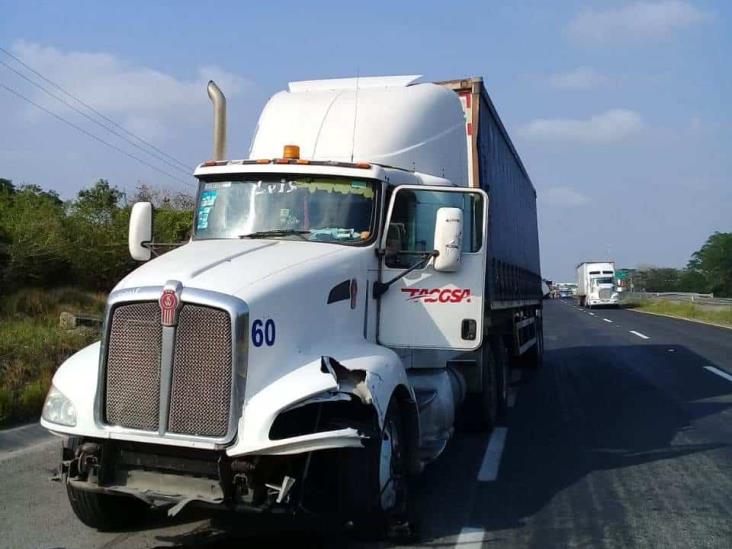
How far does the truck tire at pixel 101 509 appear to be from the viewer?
18.4 feet

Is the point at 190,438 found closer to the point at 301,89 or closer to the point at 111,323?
the point at 111,323

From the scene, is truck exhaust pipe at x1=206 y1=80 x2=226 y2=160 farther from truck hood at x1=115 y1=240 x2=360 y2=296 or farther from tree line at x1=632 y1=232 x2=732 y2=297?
tree line at x1=632 y1=232 x2=732 y2=297

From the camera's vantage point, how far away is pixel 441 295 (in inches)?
275

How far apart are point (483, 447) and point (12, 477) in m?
4.65

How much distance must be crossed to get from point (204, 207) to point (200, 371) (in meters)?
2.23

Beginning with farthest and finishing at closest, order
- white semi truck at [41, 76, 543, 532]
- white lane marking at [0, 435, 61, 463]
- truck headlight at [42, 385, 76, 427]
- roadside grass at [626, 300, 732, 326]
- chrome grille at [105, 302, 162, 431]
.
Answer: roadside grass at [626, 300, 732, 326] < white lane marking at [0, 435, 61, 463] < truck headlight at [42, 385, 76, 427] < chrome grille at [105, 302, 162, 431] < white semi truck at [41, 76, 543, 532]

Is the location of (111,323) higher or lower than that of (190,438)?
Result: higher

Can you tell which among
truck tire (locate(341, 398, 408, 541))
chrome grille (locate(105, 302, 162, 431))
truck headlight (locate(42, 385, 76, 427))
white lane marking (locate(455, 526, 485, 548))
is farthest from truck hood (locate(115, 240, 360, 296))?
white lane marking (locate(455, 526, 485, 548))

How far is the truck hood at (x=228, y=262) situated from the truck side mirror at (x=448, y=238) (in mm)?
713

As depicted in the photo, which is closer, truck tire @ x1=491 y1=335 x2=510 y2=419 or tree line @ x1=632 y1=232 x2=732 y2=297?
truck tire @ x1=491 y1=335 x2=510 y2=419

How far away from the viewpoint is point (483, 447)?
28.5 feet

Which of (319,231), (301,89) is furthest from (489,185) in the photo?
(319,231)

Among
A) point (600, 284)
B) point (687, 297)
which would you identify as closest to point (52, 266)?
point (600, 284)

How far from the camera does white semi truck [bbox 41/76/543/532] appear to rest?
4.94 m
